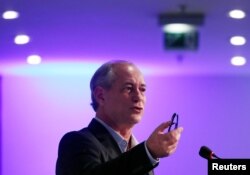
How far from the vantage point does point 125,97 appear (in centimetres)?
162

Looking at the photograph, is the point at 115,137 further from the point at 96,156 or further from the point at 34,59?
the point at 34,59

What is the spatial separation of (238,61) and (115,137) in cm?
488

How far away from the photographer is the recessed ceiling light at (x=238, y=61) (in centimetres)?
626

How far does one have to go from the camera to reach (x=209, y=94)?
7277 millimetres

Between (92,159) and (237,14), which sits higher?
(237,14)

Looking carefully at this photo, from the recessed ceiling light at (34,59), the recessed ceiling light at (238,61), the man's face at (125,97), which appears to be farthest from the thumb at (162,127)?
the recessed ceiling light at (238,61)

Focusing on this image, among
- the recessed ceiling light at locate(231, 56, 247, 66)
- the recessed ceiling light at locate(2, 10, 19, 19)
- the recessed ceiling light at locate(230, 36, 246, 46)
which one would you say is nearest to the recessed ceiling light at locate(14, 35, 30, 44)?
the recessed ceiling light at locate(2, 10, 19, 19)

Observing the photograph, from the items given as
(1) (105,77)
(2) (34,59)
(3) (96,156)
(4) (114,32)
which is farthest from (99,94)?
(2) (34,59)

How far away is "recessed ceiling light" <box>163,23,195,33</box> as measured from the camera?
452 cm

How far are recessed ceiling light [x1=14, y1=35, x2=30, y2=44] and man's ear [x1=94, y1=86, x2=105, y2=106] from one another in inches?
140

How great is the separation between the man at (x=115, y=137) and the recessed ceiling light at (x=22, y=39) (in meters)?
3.55

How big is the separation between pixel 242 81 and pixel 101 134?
5824 millimetres

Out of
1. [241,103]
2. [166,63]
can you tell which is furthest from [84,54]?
[241,103]

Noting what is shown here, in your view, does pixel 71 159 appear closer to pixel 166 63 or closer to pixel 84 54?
pixel 84 54
